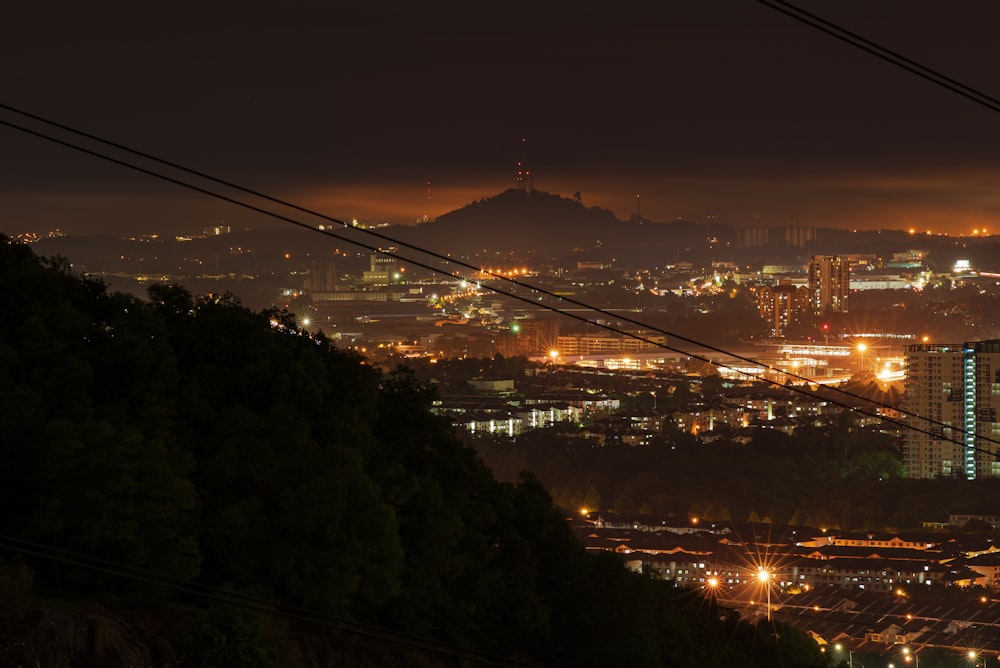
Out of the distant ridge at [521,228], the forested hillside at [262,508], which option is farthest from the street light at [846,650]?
the distant ridge at [521,228]

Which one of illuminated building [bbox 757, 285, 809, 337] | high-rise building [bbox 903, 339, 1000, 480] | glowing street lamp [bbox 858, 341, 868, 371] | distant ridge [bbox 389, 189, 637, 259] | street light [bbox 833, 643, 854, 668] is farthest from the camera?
distant ridge [bbox 389, 189, 637, 259]

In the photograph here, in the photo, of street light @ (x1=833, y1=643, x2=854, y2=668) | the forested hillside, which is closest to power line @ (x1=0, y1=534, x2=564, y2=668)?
the forested hillside

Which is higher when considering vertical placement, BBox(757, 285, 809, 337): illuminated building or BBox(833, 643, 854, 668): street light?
BBox(757, 285, 809, 337): illuminated building

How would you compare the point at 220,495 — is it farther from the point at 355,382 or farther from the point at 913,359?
the point at 913,359

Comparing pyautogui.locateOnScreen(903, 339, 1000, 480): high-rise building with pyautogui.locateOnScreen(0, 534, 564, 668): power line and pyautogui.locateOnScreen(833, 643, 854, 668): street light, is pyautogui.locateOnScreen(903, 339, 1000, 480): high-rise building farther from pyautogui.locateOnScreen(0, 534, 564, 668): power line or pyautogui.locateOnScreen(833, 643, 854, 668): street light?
pyautogui.locateOnScreen(0, 534, 564, 668): power line

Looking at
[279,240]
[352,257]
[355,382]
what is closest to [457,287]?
[352,257]

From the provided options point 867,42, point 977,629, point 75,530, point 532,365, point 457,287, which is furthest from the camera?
point 457,287

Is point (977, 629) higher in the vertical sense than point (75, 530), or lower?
lower
